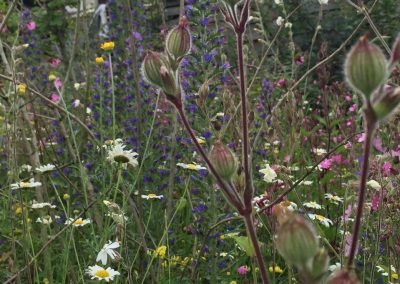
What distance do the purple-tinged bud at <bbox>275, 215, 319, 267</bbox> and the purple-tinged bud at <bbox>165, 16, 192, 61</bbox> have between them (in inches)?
15.3

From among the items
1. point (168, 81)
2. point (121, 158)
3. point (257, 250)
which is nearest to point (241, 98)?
point (168, 81)

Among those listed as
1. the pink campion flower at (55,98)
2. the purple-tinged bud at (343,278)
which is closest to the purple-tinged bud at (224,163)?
the purple-tinged bud at (343,278)

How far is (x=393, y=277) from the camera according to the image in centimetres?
189

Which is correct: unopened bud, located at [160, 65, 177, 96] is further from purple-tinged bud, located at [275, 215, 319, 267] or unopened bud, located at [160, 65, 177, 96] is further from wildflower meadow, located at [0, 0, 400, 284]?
purple-tinged bud, located at [275, 215, 319, 267]

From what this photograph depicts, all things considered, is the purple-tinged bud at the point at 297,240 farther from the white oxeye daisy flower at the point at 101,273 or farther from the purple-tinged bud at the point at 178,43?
the white oxeye daisy flower at the point at 101,273

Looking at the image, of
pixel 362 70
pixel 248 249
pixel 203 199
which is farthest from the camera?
pixel 203 199

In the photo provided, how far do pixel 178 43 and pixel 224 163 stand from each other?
236 millimetres

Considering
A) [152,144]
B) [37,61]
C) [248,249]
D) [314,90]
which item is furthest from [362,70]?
[314,90]

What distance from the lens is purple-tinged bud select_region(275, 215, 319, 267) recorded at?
61 cm

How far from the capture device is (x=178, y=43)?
0.93m

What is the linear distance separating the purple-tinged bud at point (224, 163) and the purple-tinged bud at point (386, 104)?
199 mm

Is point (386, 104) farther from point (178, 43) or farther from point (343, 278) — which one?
point (178, 43)

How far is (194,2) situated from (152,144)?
2.12ft

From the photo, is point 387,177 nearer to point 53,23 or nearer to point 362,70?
point 362,70
